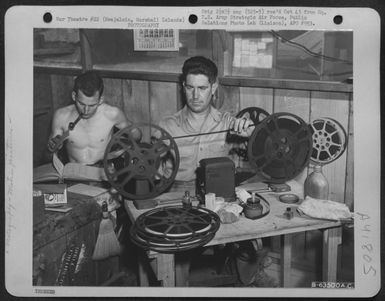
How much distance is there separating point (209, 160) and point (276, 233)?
259mm

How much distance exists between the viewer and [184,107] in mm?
1273

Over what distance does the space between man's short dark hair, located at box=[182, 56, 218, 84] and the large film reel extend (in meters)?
0.36

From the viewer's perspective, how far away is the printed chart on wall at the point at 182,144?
1240 millimetres

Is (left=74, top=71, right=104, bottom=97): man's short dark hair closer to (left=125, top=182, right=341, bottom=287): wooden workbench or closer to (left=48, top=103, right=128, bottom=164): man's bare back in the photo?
(left=48, top=103, right=128, bottom=164): man's bare back

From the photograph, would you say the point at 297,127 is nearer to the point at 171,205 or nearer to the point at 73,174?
the point at 171,205

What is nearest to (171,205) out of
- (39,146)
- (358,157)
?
(39,146)

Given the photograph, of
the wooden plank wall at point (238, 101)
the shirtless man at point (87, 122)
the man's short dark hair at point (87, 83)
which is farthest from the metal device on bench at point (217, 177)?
the man's short dark hair at point (87, 83)

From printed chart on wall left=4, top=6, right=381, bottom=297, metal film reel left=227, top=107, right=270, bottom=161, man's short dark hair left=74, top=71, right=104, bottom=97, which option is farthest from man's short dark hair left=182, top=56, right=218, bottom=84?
man's short dark hair left=74, top=71, right=104, bottom=97

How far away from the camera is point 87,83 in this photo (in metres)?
1.25

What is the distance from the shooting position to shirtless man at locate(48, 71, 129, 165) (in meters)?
1.25

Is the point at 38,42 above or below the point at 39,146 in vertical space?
above

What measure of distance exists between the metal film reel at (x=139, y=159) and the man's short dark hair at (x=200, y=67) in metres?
0.17

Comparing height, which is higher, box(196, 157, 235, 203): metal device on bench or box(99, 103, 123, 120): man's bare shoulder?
box(99, 103, 123, 120): man's bare shoulder

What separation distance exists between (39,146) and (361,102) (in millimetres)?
865
